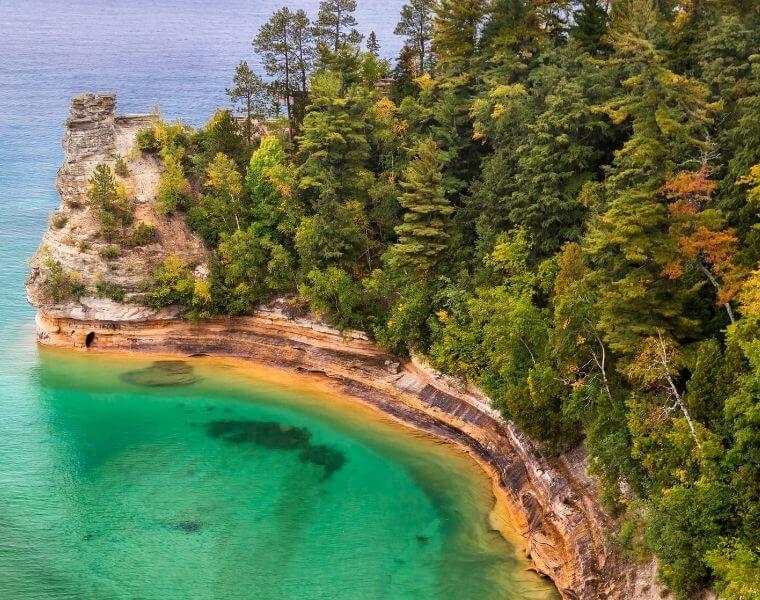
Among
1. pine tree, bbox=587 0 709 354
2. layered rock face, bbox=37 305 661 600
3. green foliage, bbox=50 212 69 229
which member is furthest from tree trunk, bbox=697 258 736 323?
green foliage, bbox=50 212 69 229

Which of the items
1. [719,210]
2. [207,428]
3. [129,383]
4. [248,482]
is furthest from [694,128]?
[129,383]

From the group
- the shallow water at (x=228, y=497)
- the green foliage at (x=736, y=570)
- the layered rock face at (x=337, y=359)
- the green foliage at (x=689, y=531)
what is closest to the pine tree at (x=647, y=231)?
the green foliage at (x=689, y=531)

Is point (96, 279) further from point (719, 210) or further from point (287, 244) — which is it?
point (719, 210)

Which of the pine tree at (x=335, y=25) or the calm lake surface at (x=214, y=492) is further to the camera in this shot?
the pine tree at (x=335, y=25)

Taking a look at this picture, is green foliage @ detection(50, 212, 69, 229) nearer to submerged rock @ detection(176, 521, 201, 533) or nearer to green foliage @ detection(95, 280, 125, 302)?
green foliage @ detection(95, 280, 125, 302)

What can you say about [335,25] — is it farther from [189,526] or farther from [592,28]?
[189,526]

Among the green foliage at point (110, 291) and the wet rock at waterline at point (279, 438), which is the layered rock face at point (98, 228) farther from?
the wet rock at waterline at point (279, 438)
